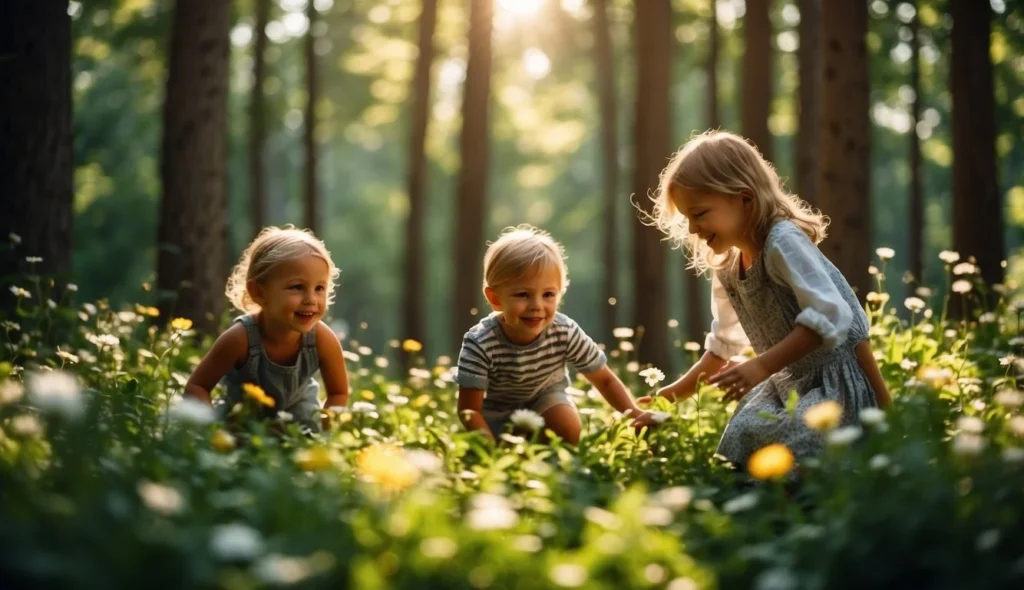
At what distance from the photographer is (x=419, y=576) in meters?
2.20

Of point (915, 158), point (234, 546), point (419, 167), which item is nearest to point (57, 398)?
point (234, 546)

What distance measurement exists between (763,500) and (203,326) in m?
6.27

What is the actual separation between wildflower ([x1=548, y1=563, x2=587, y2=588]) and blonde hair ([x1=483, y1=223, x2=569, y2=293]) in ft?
8.04

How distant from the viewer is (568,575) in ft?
7.16

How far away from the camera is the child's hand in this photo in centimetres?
381

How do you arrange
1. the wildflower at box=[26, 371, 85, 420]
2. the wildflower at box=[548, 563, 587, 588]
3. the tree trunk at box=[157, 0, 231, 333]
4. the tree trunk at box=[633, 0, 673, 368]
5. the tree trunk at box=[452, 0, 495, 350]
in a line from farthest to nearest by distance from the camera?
the tree trunk at box=[452, 0, 495, 350]
the tree trunk at box=[633, 0, 673, 368]
the tree trunk at box=[157, 0, 231, 333]
the wildflower at box=[26, 371, 85, 420]
the wildflower at box=[548, 563, 587, 588]

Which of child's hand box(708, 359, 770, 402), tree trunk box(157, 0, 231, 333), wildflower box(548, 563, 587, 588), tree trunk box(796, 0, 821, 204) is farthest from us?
tree trunk box(796, 0, 821, 204)

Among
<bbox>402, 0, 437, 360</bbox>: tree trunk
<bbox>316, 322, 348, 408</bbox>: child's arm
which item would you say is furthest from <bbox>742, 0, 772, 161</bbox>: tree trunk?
<bbox>316, 322, 348, 408</bbox>: child's arm

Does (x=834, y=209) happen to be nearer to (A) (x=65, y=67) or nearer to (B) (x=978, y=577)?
(A) (x=65, y=67)

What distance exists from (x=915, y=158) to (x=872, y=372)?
1340 centimetres

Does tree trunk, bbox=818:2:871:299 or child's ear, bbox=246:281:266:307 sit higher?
tree trunk, bbox=818:2:871:299

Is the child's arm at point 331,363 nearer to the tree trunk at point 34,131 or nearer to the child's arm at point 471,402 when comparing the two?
the child's arm at point 471,402

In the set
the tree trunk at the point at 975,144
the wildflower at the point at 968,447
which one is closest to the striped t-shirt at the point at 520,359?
the wildflower at the point at 968,447

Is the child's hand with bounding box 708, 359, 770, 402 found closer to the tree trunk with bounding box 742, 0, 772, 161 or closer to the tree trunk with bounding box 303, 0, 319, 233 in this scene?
the tree trunk with bounding box 742, 0, 772, 161
